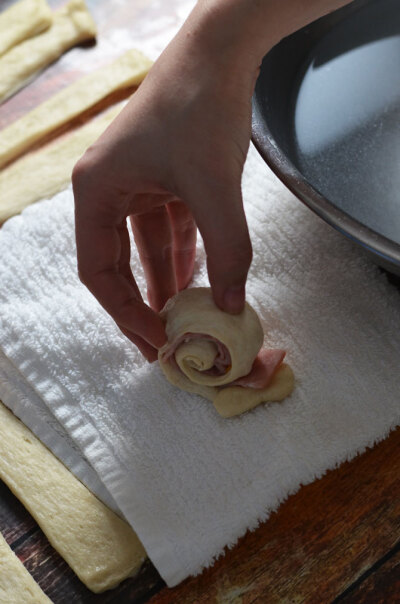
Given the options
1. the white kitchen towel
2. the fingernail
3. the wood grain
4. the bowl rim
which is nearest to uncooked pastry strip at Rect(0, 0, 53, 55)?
the white kitchen towel

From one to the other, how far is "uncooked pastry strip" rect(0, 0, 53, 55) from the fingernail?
2.41ft

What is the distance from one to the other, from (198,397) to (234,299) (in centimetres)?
16

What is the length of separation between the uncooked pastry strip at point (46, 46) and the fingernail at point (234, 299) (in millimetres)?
670

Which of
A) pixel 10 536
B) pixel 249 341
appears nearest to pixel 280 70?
pixel 249 341

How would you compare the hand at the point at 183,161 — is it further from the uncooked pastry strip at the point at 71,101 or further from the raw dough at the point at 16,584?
the uncooked pastry strip at the point at 71,101

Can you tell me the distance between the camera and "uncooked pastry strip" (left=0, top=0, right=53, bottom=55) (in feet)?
4.00

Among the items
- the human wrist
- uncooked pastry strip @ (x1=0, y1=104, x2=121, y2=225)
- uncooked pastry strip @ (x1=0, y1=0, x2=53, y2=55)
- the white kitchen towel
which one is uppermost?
the human wrist

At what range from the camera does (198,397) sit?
2.61 ft

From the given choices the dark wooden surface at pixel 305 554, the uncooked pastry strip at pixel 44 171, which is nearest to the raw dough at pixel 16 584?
the dark wooden surface at pixel 305 554

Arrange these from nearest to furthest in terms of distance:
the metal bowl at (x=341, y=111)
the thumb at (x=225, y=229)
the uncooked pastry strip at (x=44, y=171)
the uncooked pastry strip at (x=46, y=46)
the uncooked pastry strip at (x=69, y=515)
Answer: the thumb at (x=225, y=229) < the uncooked pastry strip at (x=69, y=515) < the metal bowl at (x=341, y=111) < the uncooked pastry strip at (x=44, y=171) < the uncooked pastry strip at (x=46, y=46)

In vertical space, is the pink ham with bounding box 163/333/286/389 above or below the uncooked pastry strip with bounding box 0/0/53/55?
below

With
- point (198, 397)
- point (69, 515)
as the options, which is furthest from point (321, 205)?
point (69, 515)

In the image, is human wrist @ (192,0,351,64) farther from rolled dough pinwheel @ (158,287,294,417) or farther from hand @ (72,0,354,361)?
rolled dough pinwheel @ (158,287,294,417)

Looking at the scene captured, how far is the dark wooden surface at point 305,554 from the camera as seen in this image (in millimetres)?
699
